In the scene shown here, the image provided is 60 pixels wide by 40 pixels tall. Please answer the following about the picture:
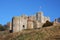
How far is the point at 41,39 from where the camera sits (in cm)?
3784

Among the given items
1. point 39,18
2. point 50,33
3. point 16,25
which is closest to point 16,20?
point 16,25

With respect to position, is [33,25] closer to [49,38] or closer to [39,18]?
[39,18]

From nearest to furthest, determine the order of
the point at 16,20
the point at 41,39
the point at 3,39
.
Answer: the point at 41,39, the point at 3,39, the point at 16,20

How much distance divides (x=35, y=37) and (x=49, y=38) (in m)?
2.47

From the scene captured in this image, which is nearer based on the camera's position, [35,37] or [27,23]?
[35,37]

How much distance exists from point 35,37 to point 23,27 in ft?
63.5

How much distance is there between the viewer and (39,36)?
39156 millimetres

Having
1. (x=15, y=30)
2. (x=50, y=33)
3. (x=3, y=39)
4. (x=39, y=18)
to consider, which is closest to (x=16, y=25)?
(x=15, y=30)

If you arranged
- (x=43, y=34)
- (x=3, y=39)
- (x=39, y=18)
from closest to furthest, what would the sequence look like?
(x=43, y=34)
(x=3, y=39)
(x=39, y=18)

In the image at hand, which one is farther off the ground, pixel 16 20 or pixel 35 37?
pixel 16 20

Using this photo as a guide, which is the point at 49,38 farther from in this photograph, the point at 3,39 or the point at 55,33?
the point at 3,39

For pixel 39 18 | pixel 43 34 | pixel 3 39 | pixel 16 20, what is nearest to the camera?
pixel 43 34

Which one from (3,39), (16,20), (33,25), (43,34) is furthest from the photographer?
(33,25)

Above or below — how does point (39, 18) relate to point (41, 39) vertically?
above
